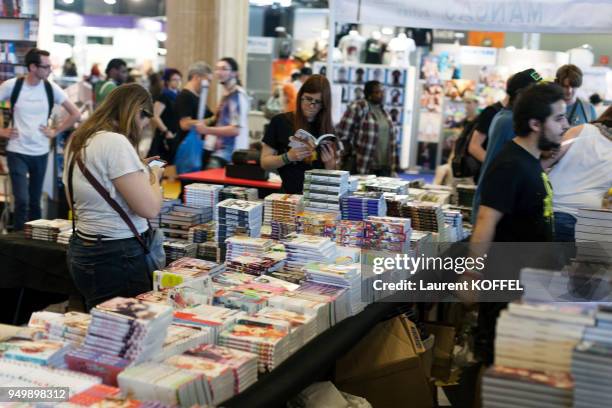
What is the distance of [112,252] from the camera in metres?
3.73

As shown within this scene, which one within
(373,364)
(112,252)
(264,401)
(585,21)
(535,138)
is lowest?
(373,364)

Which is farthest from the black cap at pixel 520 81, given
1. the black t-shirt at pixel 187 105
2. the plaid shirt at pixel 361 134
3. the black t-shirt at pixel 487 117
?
the black t-shirt at pixel 187 105

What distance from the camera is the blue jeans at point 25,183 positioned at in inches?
297

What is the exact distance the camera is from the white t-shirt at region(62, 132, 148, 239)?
3.53 m

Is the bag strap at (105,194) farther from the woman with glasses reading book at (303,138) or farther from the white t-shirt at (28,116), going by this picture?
the white t-shirt at (28,116)

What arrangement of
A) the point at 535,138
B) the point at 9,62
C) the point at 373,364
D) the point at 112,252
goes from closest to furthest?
the point at 535,138 < the point at 112,252 < the point at 373,364 < the point at 9,62

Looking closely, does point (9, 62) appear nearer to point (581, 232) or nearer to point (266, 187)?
point (266, 187)

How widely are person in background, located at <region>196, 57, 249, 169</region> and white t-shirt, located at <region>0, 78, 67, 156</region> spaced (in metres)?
1.50

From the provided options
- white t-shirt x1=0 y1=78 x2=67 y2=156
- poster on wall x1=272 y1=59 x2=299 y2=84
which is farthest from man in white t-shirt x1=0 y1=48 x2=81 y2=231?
poster on wall x1=272 y1=59 x2=299 y2=84

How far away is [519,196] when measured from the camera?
3432mm

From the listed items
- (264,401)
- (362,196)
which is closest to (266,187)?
(362,196)

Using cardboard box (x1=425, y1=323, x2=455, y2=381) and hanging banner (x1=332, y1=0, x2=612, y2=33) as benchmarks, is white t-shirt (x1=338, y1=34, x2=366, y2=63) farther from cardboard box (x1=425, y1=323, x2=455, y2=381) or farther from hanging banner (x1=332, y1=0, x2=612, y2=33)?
cardboard box (x1=425, y1=323, x2=455, y2=381)

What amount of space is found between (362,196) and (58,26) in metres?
11.2

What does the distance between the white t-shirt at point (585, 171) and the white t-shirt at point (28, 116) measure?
196 inches
